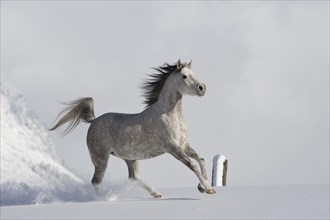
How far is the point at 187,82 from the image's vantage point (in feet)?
30.8

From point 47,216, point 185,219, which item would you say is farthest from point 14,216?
point 185,219

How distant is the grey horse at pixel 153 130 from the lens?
9273 mm

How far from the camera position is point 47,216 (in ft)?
25.2

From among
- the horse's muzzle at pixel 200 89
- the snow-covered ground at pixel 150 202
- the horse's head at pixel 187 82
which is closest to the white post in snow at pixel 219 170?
the snow-covered ground at pixel 150 202

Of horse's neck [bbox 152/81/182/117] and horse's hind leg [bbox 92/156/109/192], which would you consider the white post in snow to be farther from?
horse's neck [bbox 152/81/182/117]

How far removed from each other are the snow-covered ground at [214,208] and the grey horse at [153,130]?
28.1 inches

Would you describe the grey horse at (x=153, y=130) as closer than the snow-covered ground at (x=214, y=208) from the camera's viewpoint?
No

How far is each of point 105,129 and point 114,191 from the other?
2.82ft

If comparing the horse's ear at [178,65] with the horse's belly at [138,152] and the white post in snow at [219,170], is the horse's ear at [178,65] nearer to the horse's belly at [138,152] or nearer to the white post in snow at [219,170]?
the horse's belly at [138,152]

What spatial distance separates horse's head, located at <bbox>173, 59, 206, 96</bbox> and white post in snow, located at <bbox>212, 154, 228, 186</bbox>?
466cm

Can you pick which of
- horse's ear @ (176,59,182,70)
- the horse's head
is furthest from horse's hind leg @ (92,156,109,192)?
horse's ear @ (176,59,182,70)

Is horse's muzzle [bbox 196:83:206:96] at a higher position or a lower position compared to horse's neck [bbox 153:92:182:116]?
higher

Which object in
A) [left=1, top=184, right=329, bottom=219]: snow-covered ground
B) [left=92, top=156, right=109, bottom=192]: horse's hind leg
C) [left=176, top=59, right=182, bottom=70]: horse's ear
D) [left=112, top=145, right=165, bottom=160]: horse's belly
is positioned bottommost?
[left=1, top=184, right=329, bottom=219]: snow-covered ground

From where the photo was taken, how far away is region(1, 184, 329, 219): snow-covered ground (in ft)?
24.2
